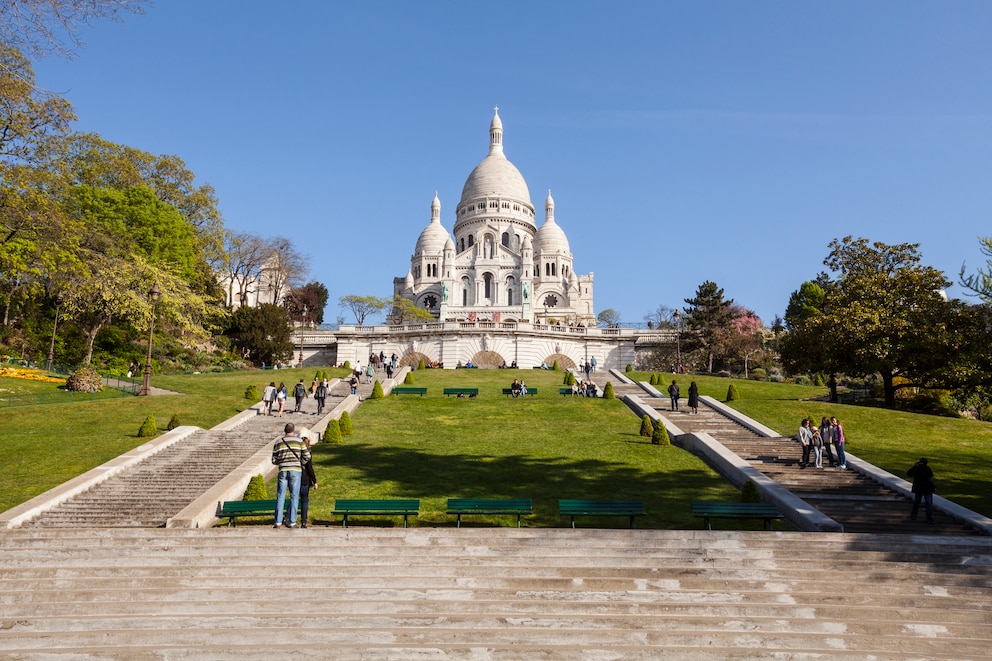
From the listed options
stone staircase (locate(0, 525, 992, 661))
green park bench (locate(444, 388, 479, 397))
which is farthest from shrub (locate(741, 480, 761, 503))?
green park bench (locate(444, 388, 479, 397))

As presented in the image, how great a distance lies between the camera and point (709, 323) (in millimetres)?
59875

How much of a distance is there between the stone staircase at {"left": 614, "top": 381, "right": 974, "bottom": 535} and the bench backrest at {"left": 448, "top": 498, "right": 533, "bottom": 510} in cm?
642

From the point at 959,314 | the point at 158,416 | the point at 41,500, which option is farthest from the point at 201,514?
the point at 959,314

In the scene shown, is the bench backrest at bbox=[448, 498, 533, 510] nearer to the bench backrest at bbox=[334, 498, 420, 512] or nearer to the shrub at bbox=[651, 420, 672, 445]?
the bench backrest at bbox=[334, 498, 420, 512]

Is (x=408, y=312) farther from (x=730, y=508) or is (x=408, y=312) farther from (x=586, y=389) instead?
(x=730, y=508)

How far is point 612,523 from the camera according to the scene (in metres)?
14.6

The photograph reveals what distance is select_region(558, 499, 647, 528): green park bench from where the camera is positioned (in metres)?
13.6

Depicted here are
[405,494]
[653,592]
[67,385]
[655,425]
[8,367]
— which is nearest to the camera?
[653,592]

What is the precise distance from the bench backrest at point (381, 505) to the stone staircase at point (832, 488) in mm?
8579

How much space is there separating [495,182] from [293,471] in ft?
346

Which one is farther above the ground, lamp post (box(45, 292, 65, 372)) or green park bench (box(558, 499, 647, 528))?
lamp post (box(45, 292, 65, 372))

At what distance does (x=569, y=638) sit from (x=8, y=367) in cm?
3442

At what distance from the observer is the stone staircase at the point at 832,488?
46.4ft

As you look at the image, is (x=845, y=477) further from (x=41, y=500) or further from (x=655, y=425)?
(x=41, y=500)
